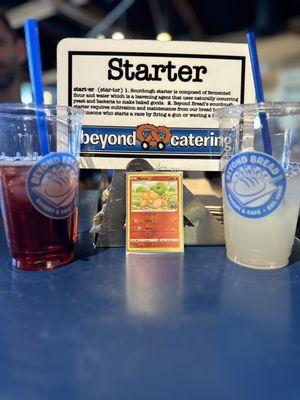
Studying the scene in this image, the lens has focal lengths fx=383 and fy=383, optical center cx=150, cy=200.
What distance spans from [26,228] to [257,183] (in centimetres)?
39

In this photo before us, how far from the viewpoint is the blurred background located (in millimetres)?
4332

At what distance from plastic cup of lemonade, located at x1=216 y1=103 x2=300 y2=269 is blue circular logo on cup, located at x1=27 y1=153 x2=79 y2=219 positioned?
28cm

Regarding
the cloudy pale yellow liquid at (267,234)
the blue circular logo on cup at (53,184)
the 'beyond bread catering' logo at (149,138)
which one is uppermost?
the 'beyond bread catering' logo at (149,138)

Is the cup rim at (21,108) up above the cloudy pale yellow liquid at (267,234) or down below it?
above

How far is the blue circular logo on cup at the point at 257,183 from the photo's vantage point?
0.63 meters

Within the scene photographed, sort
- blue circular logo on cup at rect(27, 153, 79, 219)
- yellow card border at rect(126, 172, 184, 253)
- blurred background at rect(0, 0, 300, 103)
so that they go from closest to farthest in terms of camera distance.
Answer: blue circular logo on cup at rect(27, 153, 79, 219)
yellow card border at rect(126, 172, 184, 253)
blurred background at rect(0, 0, 300, 103)

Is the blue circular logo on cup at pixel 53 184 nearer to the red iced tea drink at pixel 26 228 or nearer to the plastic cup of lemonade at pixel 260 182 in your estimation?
the red iced tea drink at pixel 26 228

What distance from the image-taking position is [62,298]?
552 mm

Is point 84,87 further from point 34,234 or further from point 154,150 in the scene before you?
point 34,234

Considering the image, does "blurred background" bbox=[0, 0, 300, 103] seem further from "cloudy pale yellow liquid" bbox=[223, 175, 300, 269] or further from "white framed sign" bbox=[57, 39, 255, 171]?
"cloudy pale yellow liquid" bbox=[223, 175, 300, 269]

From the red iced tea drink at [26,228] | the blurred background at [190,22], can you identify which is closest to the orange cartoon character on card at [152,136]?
the red iced tea drink at [26,228]

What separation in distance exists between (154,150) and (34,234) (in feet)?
1.03

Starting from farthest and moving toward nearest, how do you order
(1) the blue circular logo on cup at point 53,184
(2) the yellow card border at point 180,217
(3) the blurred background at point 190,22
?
(3) the blurred background at point 190,22 < (2) the yellow card border at point 180,217 < (1) the blue circular logo on cup at point 53,184

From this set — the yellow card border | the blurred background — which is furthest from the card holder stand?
the blurred background
